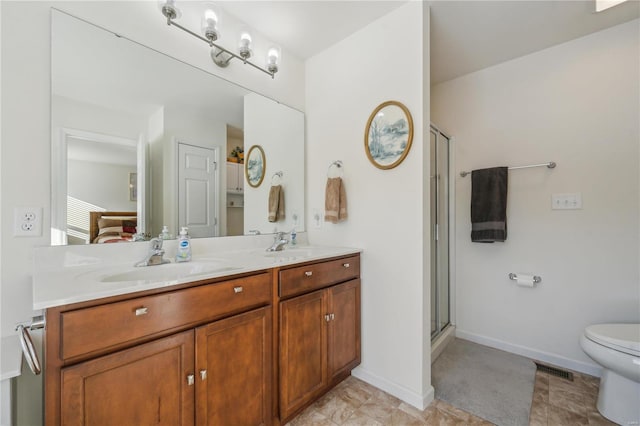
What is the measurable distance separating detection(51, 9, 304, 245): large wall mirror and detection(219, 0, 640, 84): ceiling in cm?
48

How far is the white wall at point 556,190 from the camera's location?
1.89 m

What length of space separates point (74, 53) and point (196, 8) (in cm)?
72

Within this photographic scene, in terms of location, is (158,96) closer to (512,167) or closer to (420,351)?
(420,351)

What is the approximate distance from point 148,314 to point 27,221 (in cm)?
71

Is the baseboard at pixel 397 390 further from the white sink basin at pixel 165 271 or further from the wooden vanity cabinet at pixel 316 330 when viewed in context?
the white sink basin at pixel 165 271

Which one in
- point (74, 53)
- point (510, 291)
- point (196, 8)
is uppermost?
point (196, 8)

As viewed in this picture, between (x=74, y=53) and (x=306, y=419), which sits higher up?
(x=74, y=53)

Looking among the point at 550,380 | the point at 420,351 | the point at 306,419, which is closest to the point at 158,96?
the point at 306,419

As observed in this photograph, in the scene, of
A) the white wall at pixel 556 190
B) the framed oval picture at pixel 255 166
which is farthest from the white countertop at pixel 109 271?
the white wall at pixel 556 190

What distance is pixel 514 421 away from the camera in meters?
1.51

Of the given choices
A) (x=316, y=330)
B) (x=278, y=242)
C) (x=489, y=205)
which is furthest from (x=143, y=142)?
(x=489, y=205)

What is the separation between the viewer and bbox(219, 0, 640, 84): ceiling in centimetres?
173

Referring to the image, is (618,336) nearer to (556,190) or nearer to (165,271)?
(556,190)

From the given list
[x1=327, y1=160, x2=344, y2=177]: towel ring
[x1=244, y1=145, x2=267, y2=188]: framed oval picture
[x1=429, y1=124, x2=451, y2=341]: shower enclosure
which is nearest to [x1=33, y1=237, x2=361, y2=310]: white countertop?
[x1=244, y1=145, x2=267, y2=188]: framed oval picture
